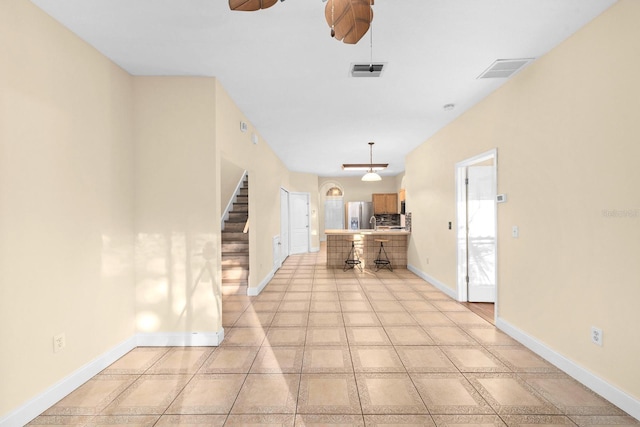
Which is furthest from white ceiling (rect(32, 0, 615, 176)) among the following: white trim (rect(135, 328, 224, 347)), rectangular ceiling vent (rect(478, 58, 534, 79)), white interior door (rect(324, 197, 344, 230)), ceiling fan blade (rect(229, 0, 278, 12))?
white interior door (rect(324, 197, 344, 230))

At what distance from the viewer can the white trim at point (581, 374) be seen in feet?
6.58

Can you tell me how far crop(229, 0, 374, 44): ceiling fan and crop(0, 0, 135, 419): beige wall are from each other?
68.8 inches

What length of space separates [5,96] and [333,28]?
2045mm

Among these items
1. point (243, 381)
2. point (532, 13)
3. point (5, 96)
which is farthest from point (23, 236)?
point (532, 13)

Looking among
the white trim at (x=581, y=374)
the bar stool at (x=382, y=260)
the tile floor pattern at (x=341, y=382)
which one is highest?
the bar stool at (x=382, y=260)

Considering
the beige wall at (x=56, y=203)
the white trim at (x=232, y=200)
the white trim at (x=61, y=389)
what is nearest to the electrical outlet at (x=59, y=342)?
the beige wall at (x=56, y=203)

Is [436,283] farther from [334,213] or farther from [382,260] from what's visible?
[334,213]

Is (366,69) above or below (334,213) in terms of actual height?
above

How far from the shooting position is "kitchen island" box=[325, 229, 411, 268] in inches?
286

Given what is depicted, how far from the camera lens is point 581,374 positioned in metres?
2.36

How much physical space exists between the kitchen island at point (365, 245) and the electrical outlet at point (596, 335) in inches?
195

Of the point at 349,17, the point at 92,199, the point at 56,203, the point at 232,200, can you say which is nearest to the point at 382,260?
the point at 232,200

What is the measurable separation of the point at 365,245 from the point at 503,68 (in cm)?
500

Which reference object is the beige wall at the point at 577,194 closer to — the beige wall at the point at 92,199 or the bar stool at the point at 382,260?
the beige wall at the point at 92,199
